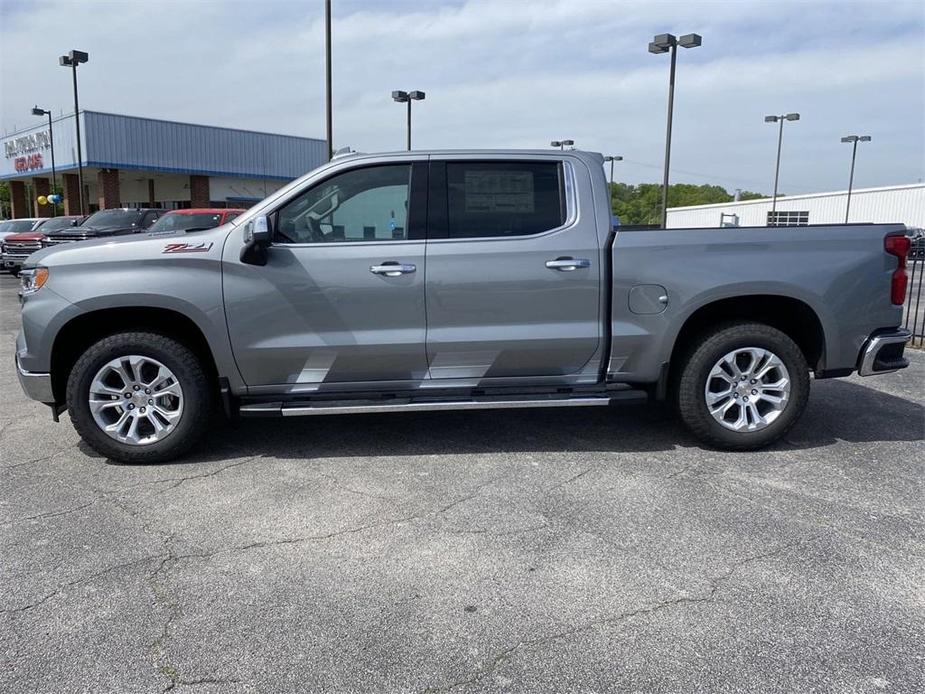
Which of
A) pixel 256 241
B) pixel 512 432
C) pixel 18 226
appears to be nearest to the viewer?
pixel 256 241

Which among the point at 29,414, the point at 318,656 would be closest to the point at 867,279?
the point at 318,656

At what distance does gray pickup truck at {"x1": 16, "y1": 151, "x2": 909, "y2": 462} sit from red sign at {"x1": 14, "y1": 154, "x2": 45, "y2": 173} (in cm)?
4099

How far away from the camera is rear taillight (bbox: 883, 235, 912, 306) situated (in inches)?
192

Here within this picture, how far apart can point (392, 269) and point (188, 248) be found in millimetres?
1268

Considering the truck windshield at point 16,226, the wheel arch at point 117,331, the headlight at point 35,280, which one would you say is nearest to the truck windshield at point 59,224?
the truck windshield at point 16,226

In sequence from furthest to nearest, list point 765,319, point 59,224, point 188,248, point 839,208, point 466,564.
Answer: point 839,208 → point 59,224 → point 765,319 → point 188,248 → point 466,564

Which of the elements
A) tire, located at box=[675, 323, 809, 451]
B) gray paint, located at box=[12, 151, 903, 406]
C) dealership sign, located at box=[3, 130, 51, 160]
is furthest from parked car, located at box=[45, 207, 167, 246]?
dealership sign, located at box=[3, 130, 51, 160]

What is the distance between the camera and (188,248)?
15.3ft

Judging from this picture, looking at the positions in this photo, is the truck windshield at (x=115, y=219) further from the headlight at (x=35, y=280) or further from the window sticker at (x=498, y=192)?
the window sticker at (x=498, y=192)

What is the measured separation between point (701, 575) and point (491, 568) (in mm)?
924

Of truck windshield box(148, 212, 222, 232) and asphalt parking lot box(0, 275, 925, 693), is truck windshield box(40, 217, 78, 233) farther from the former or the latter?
asphalt parking lot box(0, 275, 925, 693)

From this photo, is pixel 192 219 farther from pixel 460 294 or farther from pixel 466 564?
pixel 466 564

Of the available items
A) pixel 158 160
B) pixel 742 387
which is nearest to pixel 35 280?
pixel 742 387

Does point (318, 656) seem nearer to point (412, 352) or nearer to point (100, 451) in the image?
point (412, 352)
